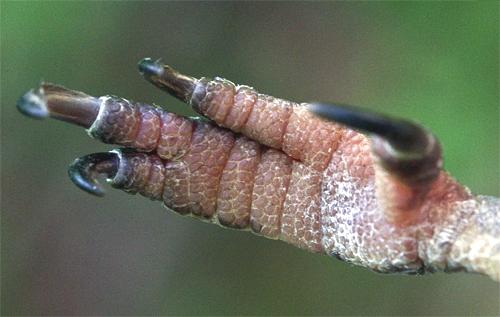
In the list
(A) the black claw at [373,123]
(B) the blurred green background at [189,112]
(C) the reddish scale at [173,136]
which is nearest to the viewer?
(A) the black claw at [373,123]

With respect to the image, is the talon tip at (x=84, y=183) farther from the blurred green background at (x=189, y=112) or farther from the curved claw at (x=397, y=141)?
the blurred green background at (x=189, y=112)

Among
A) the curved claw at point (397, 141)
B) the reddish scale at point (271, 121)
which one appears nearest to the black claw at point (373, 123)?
the curved claw at point (397, 141)

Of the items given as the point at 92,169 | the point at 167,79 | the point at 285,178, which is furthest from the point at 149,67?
the point at 285,178

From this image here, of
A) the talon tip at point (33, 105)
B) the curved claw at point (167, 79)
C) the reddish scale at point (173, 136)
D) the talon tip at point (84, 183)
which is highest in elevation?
the curved claw at point (167, 79)

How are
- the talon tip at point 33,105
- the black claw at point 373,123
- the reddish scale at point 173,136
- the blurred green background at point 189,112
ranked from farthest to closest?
the blurred green background at point 189,112, the reddish scale at point 173,136, the talon tip at point 33,105, the black claw at point 373,123

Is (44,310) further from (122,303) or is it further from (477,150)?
(477,150)

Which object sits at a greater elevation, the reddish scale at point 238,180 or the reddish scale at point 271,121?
the reddish scale at point 271,121

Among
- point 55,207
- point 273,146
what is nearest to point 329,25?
point 55,207

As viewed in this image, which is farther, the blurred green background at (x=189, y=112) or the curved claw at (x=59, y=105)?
the blurred green background at (x=189, y=112)
